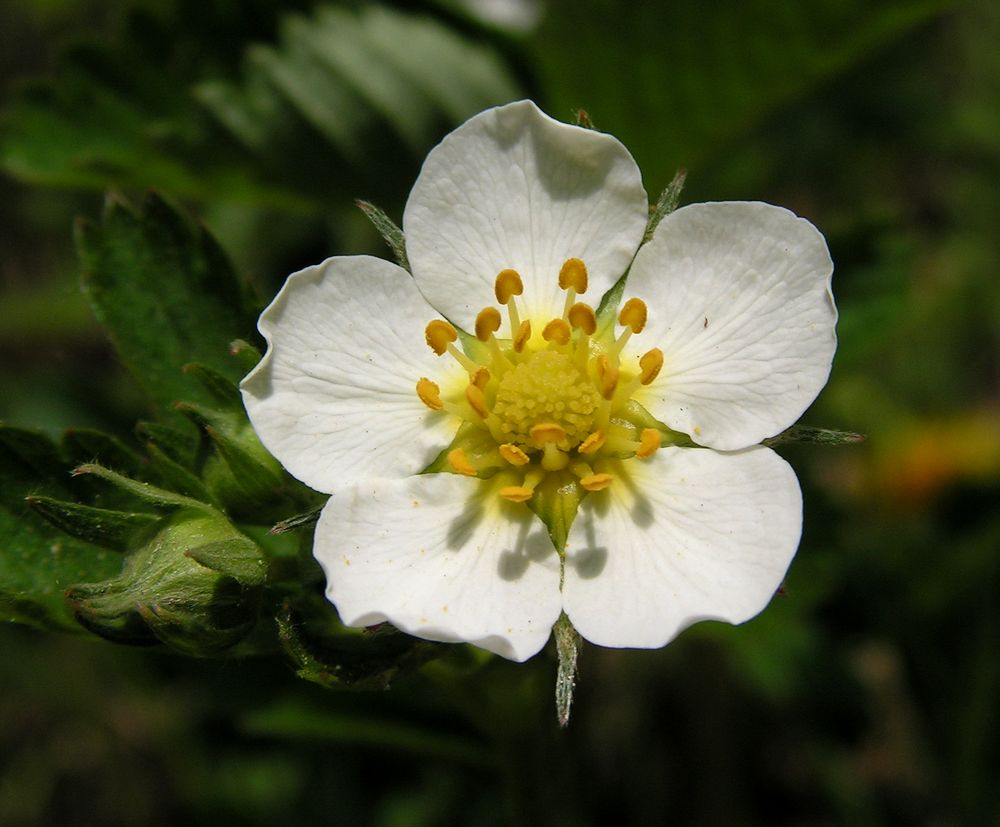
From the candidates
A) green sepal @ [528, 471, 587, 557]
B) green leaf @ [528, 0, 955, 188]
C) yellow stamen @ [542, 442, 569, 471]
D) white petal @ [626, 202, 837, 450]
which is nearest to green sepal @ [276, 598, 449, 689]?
green sepal @ [528, 471, 587, 557]

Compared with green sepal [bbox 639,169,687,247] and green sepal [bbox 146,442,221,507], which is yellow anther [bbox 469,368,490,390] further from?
green sepal [bbox 146,442,221,507]

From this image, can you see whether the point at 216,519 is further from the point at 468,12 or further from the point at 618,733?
the point at 618,733

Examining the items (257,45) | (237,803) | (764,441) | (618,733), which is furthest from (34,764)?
(764,441)

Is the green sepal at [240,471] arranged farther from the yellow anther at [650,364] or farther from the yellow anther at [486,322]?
the yellow anther at [650,364]

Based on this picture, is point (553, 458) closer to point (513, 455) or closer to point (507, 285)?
point (513, 455)

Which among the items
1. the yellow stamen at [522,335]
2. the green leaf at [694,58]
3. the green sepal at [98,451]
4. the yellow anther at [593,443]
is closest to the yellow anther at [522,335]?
the yellow stamen at [522,335]
